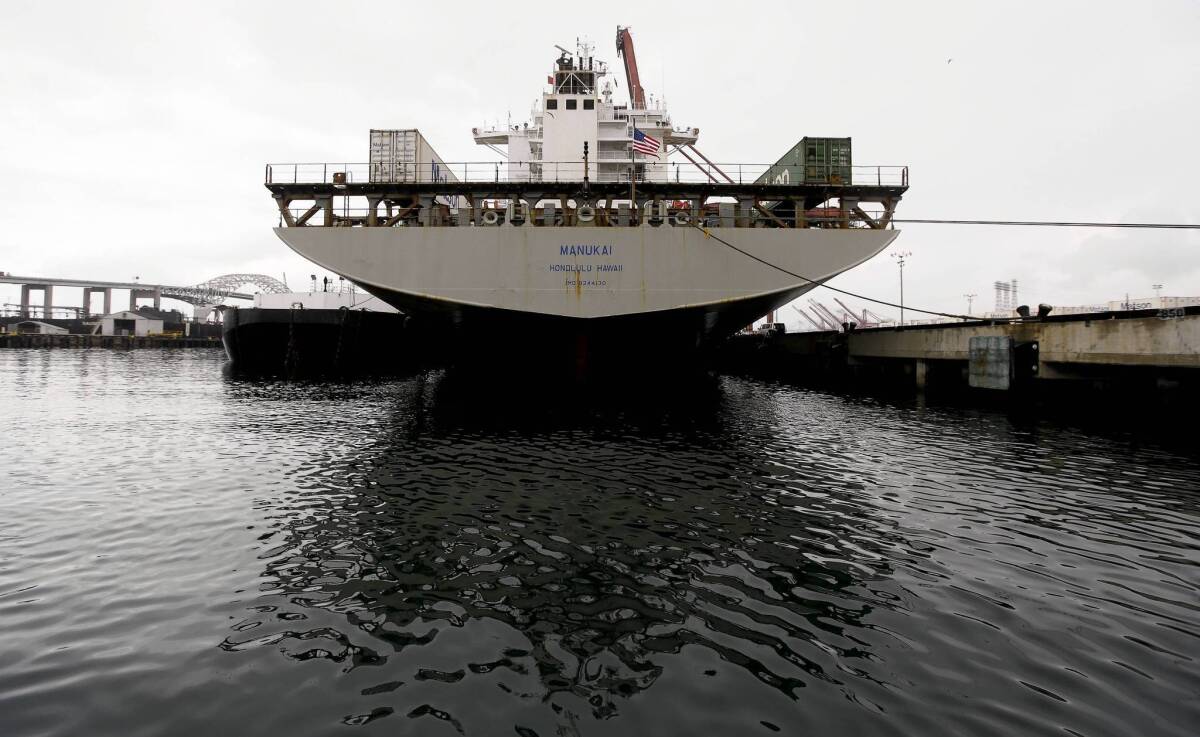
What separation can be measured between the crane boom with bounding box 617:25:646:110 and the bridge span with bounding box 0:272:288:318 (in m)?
56.6

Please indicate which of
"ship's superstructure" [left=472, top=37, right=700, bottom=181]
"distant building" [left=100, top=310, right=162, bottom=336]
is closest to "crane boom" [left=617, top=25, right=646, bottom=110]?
"ship's superstructure" [left=472, top=37, right=700, bottom=181]

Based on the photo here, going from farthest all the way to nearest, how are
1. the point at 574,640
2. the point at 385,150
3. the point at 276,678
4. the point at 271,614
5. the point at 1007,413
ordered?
1. the point at 385,150
2. the point at 1007,413
3. the point at 271,614
4. the point at 574,640
5. the point at 276,678

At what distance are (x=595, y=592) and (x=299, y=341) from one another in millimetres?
33218

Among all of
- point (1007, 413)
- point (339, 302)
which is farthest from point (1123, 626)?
point (339, 302)

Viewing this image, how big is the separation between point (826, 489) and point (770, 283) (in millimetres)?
12434

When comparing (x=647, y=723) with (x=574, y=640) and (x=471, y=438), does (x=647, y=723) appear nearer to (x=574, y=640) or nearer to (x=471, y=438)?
(x=574, y=640)

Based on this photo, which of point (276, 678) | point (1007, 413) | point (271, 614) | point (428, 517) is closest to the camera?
point (276, 678)

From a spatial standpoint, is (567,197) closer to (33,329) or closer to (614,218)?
(614,218)

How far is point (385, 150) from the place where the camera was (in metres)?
22.2

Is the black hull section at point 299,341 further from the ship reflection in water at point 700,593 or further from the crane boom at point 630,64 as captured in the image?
the crane boom at point 630,64

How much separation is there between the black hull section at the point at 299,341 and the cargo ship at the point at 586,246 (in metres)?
12.0

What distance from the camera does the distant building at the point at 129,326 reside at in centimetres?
8762

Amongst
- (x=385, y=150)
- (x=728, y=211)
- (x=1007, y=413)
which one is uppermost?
(x=385, y=150)

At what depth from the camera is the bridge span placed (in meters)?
129
